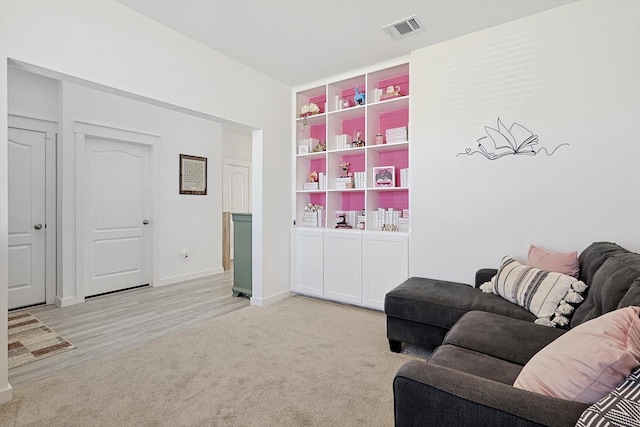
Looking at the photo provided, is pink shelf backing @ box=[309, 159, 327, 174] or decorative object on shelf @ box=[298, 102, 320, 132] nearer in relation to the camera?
decorative object on shelf @ box=[298, 102, 320, 132]

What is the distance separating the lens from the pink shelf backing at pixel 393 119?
3.67 m

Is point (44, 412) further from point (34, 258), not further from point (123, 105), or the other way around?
point (123, 105)

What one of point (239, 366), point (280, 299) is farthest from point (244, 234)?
point (239, 366)

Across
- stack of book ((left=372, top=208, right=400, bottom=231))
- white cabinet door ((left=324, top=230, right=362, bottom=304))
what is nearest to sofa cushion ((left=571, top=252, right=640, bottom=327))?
stack of book ((left=372, top=208, right=400, bottom=231))

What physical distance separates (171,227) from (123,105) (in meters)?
1.77

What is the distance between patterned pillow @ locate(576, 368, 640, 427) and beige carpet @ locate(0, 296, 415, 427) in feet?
3.69

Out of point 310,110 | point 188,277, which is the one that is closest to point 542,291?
point 310,110

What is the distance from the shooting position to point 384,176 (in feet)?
11.7

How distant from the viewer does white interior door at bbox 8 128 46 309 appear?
3.58 meters

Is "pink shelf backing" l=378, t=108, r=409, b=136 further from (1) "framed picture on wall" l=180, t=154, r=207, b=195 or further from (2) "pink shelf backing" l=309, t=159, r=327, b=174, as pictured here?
(1) "framed picture on wall" l=180, t=154, r=207, b=195

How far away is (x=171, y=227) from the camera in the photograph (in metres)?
4.86

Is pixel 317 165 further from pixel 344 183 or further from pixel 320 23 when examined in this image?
pixel 320 23

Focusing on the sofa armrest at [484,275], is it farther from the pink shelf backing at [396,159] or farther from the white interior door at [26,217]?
the white interior door at [26,217]

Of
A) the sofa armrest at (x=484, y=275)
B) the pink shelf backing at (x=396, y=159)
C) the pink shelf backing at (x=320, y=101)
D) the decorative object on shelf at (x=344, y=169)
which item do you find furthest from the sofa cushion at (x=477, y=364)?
the pink shelf backing at (x=320, y=101)
